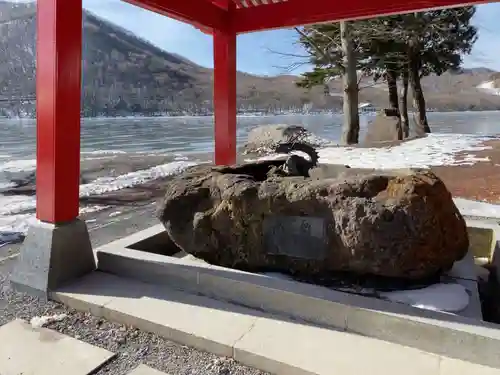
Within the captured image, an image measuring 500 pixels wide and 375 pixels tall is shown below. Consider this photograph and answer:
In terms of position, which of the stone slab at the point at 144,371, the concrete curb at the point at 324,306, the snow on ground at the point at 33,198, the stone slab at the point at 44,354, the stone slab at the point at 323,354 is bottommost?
the stone slab at the point at 144,371

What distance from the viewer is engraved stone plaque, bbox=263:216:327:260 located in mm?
2318

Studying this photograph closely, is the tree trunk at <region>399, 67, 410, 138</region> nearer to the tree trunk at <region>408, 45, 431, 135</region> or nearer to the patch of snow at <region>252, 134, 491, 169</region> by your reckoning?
the tree trunk at <region>408, 45, 431, 135</region>

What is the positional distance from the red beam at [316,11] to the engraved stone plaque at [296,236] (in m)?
2.65

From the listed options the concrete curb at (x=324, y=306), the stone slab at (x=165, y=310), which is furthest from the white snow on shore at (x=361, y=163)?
the concrete curb at (x=324, y=306)

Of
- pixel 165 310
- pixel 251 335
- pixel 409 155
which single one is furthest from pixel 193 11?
pixel 409 155

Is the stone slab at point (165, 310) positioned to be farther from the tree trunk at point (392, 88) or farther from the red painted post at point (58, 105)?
the tree trunk at point (392, 88)

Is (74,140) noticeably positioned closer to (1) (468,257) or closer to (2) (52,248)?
(2) (52,248)

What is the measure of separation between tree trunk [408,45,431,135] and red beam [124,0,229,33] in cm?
1156

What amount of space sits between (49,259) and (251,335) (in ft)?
5.05

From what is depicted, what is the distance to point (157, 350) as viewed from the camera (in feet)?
6.49

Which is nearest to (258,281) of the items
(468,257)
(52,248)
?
(52,248)

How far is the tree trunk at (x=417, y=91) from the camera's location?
48.1 ft

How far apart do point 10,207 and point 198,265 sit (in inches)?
154

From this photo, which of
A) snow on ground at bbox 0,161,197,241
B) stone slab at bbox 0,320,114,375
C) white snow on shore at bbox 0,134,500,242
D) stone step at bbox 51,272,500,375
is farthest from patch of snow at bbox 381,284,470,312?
snow on ground at bbox 0,161,197,241
